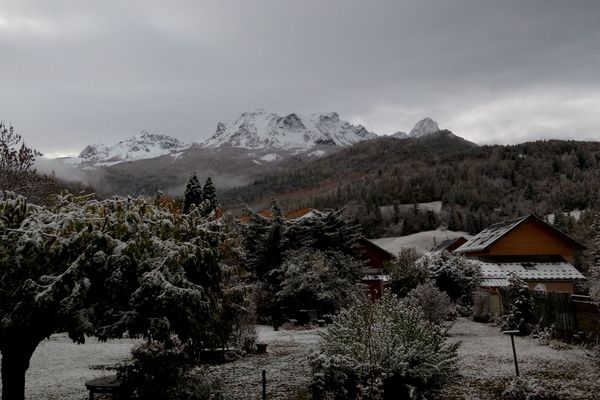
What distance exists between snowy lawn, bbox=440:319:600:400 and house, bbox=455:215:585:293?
55.5 ft

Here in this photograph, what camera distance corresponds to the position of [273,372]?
43.2 ft

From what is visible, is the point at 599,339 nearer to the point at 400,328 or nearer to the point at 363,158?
the point at 400,328

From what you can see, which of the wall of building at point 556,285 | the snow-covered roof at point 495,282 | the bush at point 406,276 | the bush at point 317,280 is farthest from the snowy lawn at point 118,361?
the wall of building at point 556,285

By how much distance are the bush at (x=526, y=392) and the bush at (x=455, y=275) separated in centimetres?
1675

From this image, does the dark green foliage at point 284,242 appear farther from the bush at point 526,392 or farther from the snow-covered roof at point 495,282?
the bush at point 526,392

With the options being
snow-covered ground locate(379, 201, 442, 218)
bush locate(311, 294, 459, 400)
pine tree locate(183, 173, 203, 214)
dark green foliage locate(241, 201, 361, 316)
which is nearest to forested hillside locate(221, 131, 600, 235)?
snow-covered ground locate(379, 201, 442, 218)

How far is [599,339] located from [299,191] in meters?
146

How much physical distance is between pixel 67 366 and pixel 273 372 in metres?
6.74

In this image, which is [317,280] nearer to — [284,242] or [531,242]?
[284,242]

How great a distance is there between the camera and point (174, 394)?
8844 millimetres

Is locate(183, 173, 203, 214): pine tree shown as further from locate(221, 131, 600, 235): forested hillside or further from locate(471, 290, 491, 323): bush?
locate(221, 131, 600, 235): forested hillside

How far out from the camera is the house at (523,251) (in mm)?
33438

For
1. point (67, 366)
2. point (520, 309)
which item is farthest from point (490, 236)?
point (67, 366)

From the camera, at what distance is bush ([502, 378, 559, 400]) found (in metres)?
9.58
